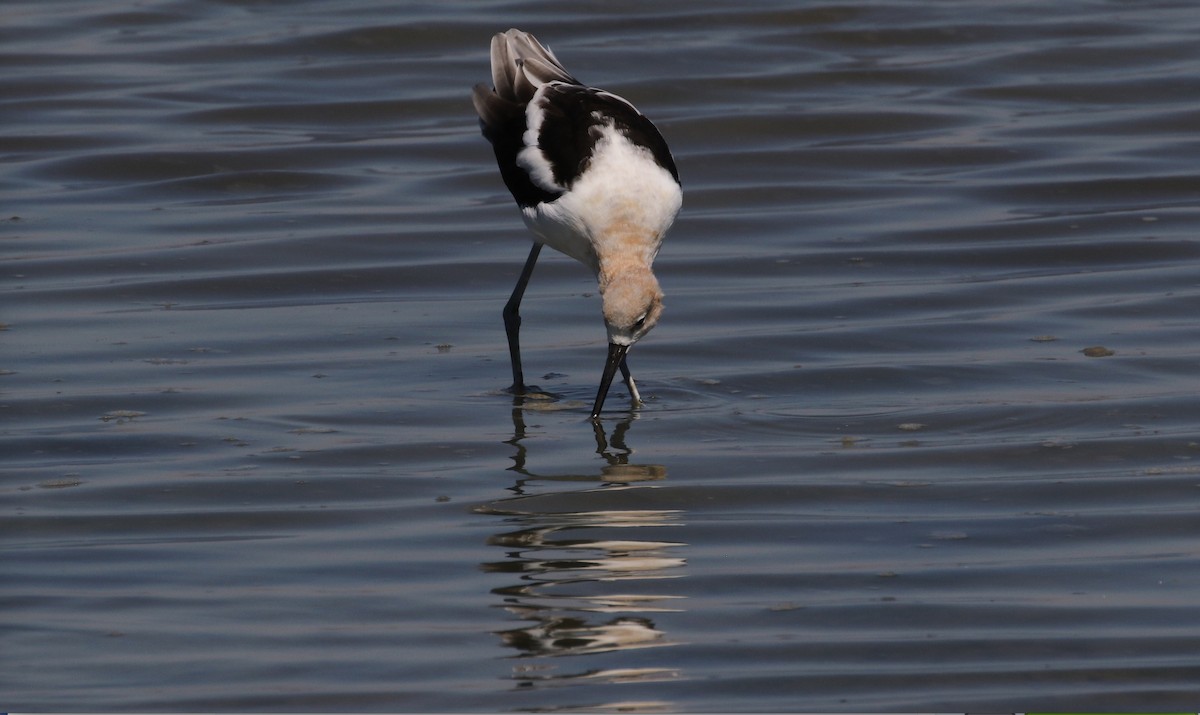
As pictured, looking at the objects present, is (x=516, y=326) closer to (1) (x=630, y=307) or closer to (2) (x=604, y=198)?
A: (2) (x=604, y=198)

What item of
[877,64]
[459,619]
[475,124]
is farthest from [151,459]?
[877,64]

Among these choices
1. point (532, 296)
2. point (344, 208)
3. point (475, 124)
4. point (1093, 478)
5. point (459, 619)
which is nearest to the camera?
point (459, 619)

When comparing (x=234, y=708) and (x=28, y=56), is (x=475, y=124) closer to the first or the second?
(x=28, y=56)

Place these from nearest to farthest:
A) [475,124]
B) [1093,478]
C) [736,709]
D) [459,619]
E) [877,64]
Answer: [736,709], [459,619], [1093,478], [475,124], [877,64]

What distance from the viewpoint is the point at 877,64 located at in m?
13.9

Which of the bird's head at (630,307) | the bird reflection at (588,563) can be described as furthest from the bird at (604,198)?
the bird reflection at (588,563)

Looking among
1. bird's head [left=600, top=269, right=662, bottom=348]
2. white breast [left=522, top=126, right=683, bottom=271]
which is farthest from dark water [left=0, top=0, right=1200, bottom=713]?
white breast [left=522, top=126, right=683, bottom=271]

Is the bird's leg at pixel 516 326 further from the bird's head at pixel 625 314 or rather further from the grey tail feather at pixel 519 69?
the grey tail feather at pixel 519 69

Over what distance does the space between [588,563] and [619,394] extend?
6.89ft

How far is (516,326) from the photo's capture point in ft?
26.7

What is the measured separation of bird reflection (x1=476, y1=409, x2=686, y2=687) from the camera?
4.93 m

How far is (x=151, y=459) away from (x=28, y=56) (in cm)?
856

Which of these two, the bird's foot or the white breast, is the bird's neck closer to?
the white breast

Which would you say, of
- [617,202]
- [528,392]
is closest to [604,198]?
[617,202]
